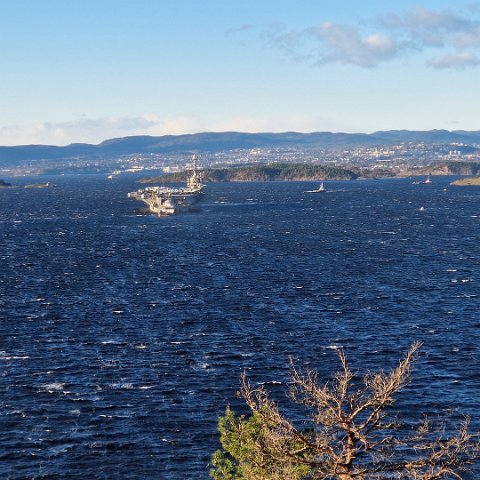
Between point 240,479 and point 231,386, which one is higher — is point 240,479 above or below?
above

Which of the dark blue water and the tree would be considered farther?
the dark blue water

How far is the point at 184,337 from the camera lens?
267 ft

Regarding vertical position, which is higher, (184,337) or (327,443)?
(327,443)

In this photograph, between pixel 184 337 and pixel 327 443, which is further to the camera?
pixel 184 337

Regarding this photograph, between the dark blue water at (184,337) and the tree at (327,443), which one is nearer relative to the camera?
the tree at (327,443)

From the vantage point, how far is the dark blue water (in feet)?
181

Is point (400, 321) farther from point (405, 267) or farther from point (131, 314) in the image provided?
point (405, 267)

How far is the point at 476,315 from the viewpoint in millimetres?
91312

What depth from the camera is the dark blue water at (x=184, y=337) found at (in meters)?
55.3

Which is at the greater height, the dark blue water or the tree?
the tree

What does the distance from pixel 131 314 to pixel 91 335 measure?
11.2 meters

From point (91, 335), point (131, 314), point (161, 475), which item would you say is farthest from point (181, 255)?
point (161, 475)

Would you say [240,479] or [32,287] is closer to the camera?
[240,479]

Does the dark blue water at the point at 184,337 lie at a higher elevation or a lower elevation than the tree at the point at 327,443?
lower
